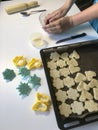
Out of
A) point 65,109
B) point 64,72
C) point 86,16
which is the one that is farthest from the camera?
point 86,16

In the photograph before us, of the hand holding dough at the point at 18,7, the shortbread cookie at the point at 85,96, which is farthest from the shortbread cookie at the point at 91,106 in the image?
the hand holding dough at the point at 18,7

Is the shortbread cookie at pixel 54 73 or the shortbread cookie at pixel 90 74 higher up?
the shortbread cookie at pixel 54 73

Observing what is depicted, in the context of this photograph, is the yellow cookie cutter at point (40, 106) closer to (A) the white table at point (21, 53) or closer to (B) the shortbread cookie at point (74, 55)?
(A) the white table at point (21, 53)

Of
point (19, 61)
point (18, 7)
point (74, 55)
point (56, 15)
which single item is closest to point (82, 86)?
point (74, 55)

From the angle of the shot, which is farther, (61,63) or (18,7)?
(18,7)

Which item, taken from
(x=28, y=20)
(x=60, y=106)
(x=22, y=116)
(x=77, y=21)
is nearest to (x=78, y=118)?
(x=60, y=106)

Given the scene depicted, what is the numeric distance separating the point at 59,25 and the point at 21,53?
7.7 inches

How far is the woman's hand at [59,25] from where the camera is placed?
2.67 feet

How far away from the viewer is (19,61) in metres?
0.73

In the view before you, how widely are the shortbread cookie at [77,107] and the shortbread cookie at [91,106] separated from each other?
15 mm

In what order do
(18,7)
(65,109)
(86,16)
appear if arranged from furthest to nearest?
(18,7)
(86,16)
(65,109)

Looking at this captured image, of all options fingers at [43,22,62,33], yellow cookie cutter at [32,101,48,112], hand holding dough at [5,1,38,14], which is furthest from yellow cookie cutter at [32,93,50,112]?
hand holding dough at [5,1,38,14]

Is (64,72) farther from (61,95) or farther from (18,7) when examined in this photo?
(18,7)

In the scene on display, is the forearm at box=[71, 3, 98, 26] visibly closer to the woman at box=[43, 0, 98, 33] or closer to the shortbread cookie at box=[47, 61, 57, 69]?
the woman at box=[43, 0, 98, 33]
